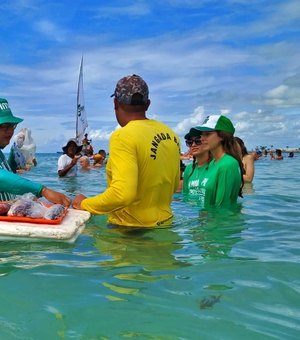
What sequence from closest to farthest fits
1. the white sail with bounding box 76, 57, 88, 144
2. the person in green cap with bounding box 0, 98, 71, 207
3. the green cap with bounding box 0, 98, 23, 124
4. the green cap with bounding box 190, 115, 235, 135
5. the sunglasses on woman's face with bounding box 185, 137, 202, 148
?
1. the person in green cap with bounding box 0, 98, 71, 207
2. the green cap with bounding box 0, 98, 23, 124
3. the green cap with bounding box 190, 115, 235, 135
4. the sunglasses on woman's face with bounding box 185, 137, 202, 148
5. the white sail with bounding box 76, 57, 88, 144

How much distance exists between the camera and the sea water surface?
7.86ft

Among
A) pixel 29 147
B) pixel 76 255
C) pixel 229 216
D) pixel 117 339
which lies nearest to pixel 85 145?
pixel 29 147

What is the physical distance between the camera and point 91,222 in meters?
4.93

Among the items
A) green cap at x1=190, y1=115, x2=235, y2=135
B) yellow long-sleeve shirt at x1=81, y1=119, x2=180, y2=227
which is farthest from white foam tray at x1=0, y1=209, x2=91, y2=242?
green cap at x1=190, y1=115, x2=235, y2=135

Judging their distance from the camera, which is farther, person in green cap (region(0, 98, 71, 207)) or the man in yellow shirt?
person in green cap (region(0, 98, 71, 207))

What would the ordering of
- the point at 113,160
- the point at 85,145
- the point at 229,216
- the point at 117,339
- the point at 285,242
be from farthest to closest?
the point at 85,145, the point at 229,216, the point at 285,242, the point at 113,160, the point at 117,339

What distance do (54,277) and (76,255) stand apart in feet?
2.00

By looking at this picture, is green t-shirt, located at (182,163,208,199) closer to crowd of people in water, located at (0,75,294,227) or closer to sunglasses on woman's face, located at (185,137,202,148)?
sunglasses on woman's face, located at (185,137,202,148)

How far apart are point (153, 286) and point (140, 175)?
117 centimetres

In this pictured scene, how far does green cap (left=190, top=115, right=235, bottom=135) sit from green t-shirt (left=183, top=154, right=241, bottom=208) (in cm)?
32

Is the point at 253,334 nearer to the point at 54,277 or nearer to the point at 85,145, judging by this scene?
the point at 54,277

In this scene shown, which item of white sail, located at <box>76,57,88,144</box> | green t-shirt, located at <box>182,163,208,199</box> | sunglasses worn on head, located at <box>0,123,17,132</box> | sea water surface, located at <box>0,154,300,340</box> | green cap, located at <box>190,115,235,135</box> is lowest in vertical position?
sea water surface, located at <box>0,154,300,340</box>

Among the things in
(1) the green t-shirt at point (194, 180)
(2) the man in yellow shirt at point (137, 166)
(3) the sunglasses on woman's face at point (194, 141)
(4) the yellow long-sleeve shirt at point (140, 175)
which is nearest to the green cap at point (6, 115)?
(2) the man in yellow shirt at point (137, 166)

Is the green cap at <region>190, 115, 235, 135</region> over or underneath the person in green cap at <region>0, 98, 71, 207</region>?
over
